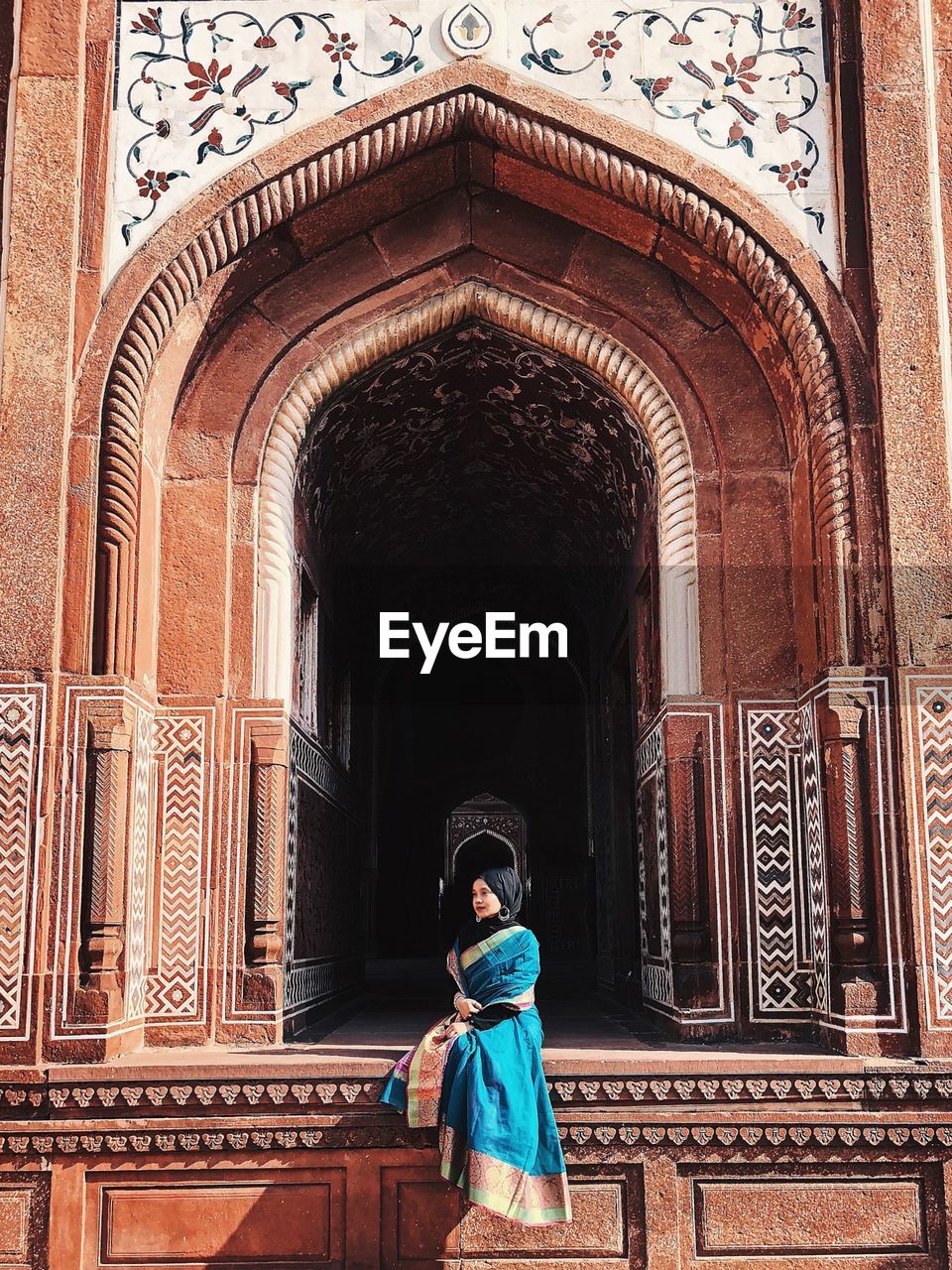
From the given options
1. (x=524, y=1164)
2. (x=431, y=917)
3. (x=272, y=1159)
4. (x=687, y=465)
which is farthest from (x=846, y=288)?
(x=431, y=917)

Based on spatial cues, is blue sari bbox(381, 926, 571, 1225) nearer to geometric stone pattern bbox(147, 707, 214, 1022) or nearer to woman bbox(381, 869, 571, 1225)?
woman bbox(381, 869, 571, 1225)

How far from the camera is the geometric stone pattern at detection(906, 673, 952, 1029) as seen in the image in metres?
4.92

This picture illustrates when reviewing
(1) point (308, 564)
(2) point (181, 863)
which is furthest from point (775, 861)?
(1) point (308, 564)

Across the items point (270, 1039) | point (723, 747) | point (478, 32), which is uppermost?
point (478, 32)

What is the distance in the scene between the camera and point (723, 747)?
218 inches

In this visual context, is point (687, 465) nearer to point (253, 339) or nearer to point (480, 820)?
point (253, 339)

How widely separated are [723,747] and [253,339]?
2.56 meters

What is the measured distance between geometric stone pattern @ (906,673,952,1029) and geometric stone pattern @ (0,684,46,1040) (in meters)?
3.12

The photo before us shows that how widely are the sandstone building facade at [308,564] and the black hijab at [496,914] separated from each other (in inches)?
20.1

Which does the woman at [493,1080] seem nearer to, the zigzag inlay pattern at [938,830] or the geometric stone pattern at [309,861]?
the geometric stone pattern at [309,861]

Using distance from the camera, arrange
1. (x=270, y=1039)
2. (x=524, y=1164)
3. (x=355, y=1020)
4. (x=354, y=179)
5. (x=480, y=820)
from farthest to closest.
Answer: (x=480, y=820) < (x=355, y=1020) < (x=354, y=179) < (x=270, y=1039) < (x=524, y=1164)

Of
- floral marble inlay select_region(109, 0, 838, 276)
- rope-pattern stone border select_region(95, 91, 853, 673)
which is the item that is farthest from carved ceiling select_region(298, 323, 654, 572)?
floral marble inlay select_region(109, 0, 838, 276)

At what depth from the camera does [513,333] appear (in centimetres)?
617

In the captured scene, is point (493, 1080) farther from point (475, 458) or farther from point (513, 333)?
point (475, 458)
